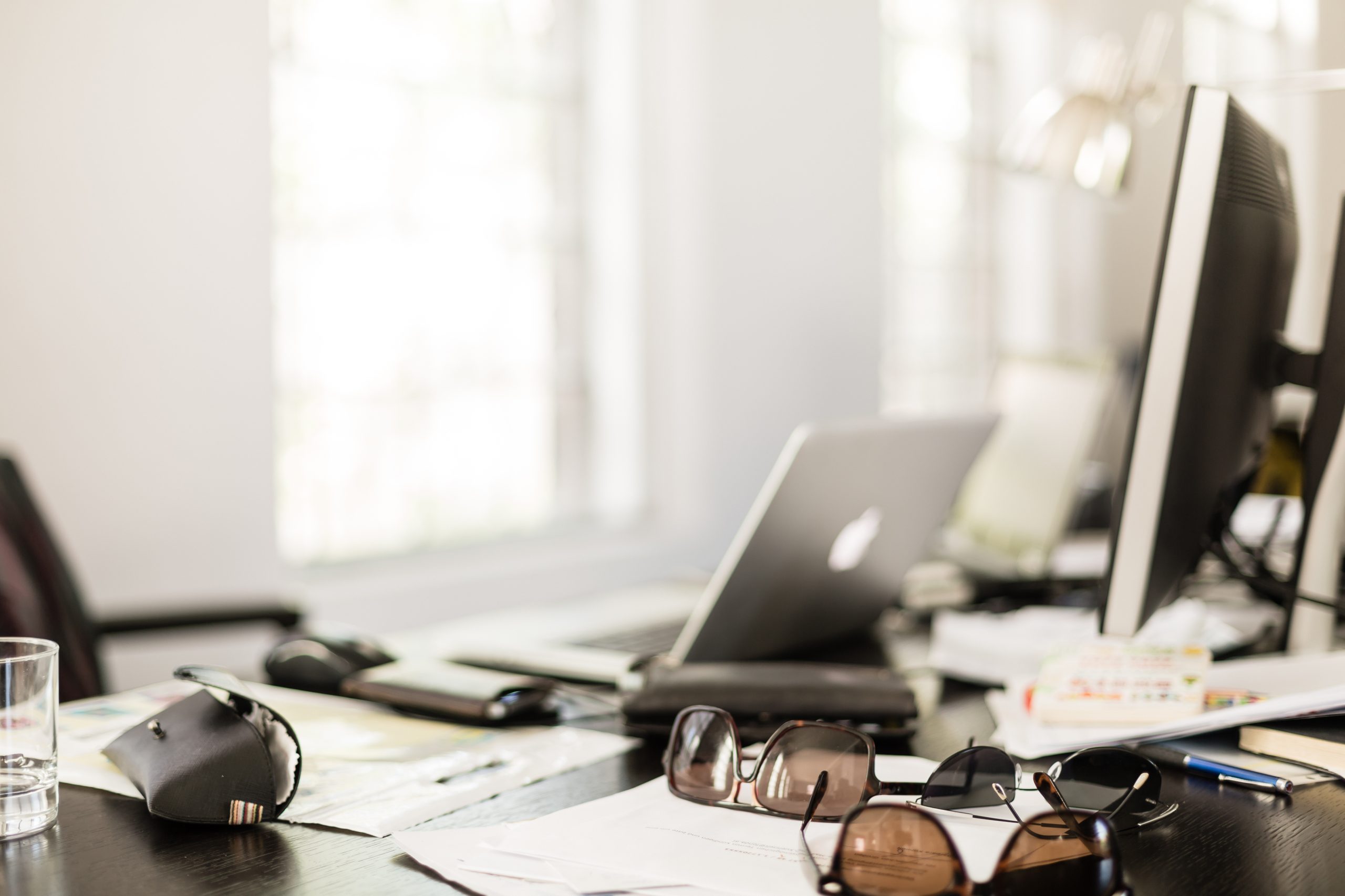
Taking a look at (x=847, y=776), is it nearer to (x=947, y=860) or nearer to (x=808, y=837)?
(x=808, y=837)

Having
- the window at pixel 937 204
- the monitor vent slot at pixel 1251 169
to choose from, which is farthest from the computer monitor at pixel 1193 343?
the window at pixel 937 204

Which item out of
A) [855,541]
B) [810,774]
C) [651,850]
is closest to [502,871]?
[651,850]

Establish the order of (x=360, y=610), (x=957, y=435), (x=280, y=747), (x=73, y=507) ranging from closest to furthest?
1. (x=280, y=747)
2. (x=957, y=435)
3. (x=73, y=507)
4. (x=360, y=610)

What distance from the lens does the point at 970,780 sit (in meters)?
0.72

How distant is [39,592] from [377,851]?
914 mm

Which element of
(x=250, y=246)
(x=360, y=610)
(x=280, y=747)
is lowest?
(x=360, y=610)

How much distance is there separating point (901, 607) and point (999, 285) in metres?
3.53

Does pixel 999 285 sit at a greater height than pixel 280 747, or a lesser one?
greater

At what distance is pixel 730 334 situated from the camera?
3193mm

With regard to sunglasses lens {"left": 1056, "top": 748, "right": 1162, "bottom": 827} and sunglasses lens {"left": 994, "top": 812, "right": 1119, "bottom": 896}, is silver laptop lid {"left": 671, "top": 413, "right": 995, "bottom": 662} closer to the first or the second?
sunglasses lens {"left": 1056, "top": 748, "right": 1162, "bottom": 827}

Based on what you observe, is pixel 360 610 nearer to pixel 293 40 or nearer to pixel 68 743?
pixel 293 40

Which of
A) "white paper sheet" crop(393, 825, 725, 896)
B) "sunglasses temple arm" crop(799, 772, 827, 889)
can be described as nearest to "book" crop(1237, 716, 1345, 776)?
"sunglasses temple arm" crop(799, 772, 827, 889)

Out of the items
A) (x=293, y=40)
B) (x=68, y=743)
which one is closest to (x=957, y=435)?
(x=68, y=743)

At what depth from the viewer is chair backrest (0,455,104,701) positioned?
136cm
